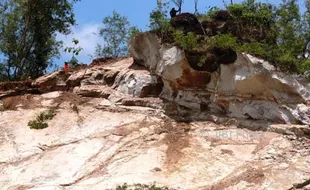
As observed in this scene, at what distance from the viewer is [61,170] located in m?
11.7

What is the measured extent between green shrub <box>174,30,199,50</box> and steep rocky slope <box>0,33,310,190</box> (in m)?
0.30

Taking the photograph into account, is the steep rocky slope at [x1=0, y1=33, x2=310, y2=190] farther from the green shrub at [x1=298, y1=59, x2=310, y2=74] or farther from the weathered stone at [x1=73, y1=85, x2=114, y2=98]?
the green shrub at [x1=298, y1=59, x2=310, y2=74]

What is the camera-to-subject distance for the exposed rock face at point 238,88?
40.0ft

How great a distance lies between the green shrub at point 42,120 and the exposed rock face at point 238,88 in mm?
3136

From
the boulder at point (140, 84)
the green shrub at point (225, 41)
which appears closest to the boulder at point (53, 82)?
the boulder at point (140, 84)

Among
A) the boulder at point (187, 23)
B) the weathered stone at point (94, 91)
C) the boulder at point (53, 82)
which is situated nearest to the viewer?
the boulder at point (187, 23)

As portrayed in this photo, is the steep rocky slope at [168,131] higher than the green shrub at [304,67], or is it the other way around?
the green shrub at [304,67]

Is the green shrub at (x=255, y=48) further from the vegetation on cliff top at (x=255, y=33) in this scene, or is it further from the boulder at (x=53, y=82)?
the boulder at (x=53, y=82)

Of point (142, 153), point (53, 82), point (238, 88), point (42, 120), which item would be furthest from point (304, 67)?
point (53, 82)

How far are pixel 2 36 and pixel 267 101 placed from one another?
13.9 m

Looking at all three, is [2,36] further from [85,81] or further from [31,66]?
[85,81]

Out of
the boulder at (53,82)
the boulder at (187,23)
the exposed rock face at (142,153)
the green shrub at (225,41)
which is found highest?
the boulder at (187,23)

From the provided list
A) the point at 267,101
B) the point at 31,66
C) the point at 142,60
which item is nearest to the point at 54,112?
the point at 142,60

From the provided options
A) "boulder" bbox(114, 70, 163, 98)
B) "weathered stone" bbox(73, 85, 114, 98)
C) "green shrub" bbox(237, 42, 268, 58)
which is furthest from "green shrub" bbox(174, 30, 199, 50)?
"weathered stone" bbox(73, 85, 114, 98)
